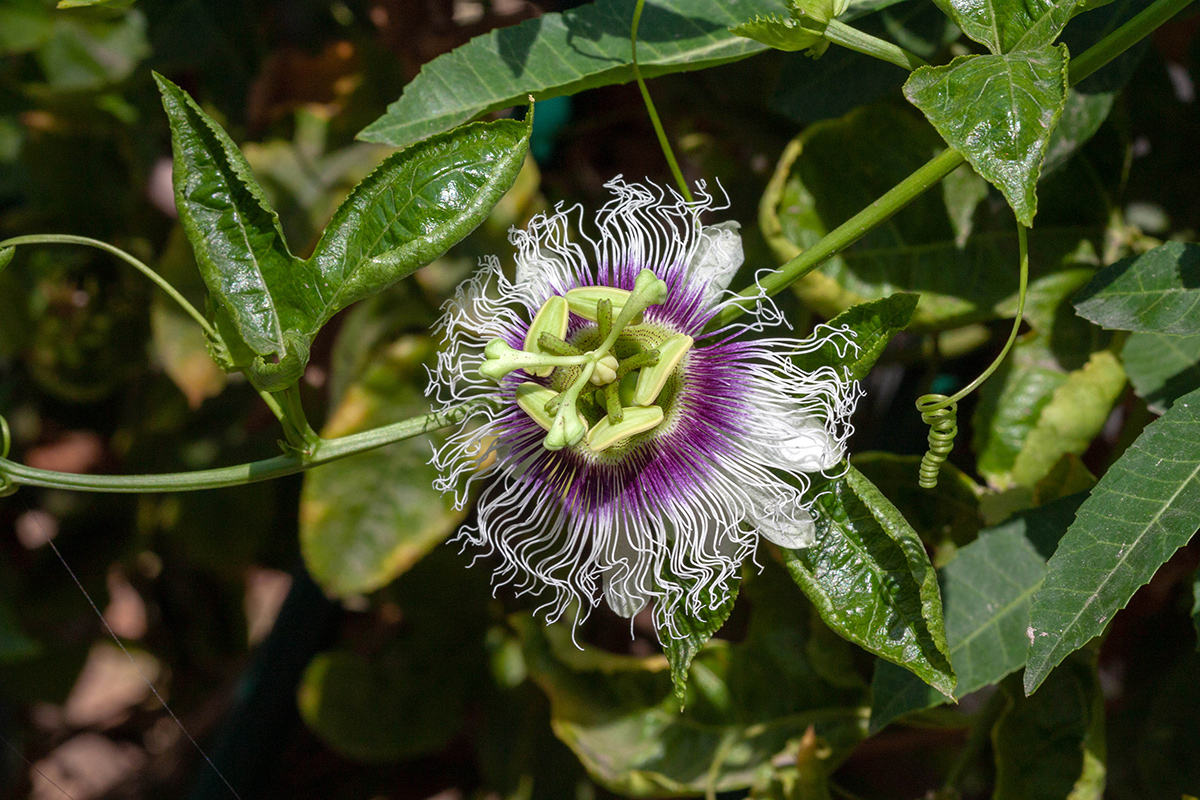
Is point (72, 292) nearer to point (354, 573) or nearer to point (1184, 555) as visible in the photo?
point (354, 573)

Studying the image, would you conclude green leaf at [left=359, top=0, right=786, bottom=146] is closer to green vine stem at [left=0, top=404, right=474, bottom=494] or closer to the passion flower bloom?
the passion flower bloom

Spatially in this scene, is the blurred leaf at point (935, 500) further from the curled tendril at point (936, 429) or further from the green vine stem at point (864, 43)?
the green vine stem at point (864, 43)

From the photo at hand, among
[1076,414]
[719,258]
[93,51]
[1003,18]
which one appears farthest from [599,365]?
[93,51]

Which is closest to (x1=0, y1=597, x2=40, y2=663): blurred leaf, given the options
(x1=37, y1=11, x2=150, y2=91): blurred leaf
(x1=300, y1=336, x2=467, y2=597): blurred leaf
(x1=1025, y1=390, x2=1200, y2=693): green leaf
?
(x1=300, y1=336, x2=467, y2=597): blurred leaf

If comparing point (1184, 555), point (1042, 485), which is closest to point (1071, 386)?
point (1042, 485)

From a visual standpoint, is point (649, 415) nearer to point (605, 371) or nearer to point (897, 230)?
point (605, 371)
